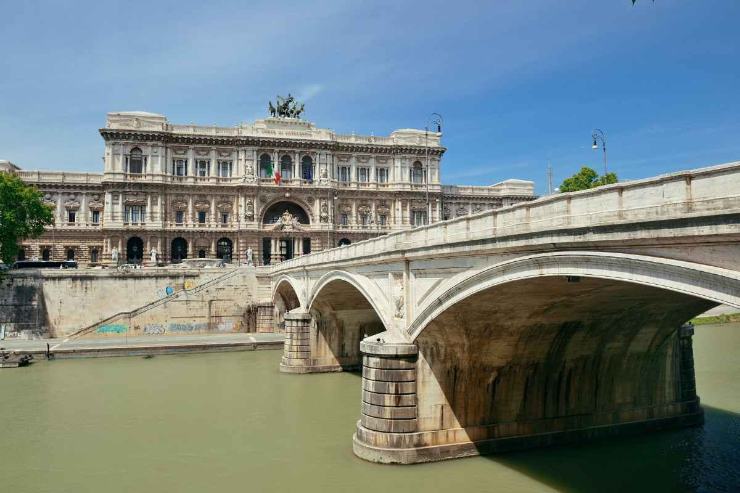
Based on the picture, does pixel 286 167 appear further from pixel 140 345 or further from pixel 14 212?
pixel 140 345

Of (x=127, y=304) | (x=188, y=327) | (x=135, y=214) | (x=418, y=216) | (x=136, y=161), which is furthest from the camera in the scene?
(x=418, y=216)

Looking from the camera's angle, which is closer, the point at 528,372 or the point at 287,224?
the point at 528,372

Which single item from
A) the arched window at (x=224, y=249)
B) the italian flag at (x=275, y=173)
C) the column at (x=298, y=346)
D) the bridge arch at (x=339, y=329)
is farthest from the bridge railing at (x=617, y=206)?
the arched window at (x=224, y=249)

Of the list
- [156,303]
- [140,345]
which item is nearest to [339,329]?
[140,345]

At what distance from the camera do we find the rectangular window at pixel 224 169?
A: 68438 millimetres

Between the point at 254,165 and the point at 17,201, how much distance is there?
81.2ft

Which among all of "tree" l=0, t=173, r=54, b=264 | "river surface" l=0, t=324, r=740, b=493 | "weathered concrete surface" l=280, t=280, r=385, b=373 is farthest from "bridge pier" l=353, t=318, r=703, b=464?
"tree" l=0, t=173, r=54, b=264

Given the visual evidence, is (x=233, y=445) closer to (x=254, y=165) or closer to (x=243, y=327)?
(x=243, y=327)

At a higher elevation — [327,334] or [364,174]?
[364,174]

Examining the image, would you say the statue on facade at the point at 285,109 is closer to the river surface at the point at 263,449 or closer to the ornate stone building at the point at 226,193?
the ornate stone building at the point at 226,193

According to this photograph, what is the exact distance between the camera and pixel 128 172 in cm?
6519

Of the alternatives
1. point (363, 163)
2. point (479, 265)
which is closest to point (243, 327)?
point (363, 163)

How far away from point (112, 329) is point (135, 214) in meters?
20.2

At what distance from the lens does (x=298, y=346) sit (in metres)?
35.4
